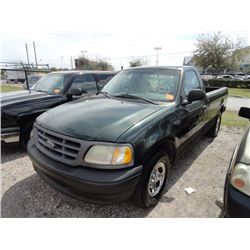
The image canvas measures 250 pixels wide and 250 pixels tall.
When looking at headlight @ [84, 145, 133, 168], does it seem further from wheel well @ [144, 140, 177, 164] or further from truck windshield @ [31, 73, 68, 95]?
truck windshield @ [31, 73, 68, 95]

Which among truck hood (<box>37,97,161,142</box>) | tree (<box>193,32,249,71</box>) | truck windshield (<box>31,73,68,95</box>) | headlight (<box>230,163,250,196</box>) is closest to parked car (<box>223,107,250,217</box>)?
headlight (<box>230,163,250,196</box>)

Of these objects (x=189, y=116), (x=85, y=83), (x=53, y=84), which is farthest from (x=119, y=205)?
(x=53, y=84)

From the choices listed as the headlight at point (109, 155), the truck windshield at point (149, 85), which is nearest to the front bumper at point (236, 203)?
the headlight at point (109, 155)

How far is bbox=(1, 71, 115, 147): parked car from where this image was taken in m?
3.63

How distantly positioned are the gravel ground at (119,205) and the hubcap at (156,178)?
0.75 ft

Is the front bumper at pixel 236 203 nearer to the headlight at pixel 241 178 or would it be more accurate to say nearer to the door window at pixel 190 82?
the headlight at pixel 241 178

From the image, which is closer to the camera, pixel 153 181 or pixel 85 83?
pixel 153 181

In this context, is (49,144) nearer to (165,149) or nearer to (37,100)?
(165,149)

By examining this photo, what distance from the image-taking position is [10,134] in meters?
3.63

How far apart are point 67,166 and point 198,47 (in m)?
33.4

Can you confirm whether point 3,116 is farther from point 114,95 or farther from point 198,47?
point 198,47

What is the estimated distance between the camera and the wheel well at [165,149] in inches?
83.3

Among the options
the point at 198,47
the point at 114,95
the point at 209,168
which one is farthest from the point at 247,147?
the point at 198,47

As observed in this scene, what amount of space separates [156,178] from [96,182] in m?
0.98
